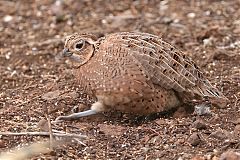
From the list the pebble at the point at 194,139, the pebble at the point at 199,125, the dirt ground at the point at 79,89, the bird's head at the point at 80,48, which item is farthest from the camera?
the bird's head at the point at 80,48

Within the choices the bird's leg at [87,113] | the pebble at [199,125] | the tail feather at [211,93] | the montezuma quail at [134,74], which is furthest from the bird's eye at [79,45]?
the pebble at [199,125]

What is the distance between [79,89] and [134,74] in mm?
1102

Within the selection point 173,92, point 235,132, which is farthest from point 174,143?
point 173,92

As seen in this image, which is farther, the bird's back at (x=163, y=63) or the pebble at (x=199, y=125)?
the bird's back at (x=163, y=63)

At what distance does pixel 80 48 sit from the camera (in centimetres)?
587

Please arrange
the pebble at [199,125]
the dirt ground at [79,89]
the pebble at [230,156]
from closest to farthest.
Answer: the pebble at [230,156], the dirt ground at [79,89], the pebble at [199,125]

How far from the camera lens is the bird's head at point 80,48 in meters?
5.84

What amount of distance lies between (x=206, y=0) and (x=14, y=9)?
274cm

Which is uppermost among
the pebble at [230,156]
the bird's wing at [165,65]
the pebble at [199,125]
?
the bird's wing at [165,65]

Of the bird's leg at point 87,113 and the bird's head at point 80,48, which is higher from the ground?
the bird's head at point 80,48

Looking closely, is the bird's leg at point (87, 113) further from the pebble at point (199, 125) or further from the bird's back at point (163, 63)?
the pebble at point (199, 125)

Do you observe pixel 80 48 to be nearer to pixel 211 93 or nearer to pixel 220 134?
pixel 211 93

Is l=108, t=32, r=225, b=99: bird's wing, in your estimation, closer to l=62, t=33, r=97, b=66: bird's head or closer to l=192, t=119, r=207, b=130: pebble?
l=62, t=33, r=97, b=66: bird's head

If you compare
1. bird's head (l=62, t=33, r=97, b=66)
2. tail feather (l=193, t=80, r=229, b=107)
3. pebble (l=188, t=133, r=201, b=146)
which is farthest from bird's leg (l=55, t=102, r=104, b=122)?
pebble (l=188, t=133, r=201, b=146)
